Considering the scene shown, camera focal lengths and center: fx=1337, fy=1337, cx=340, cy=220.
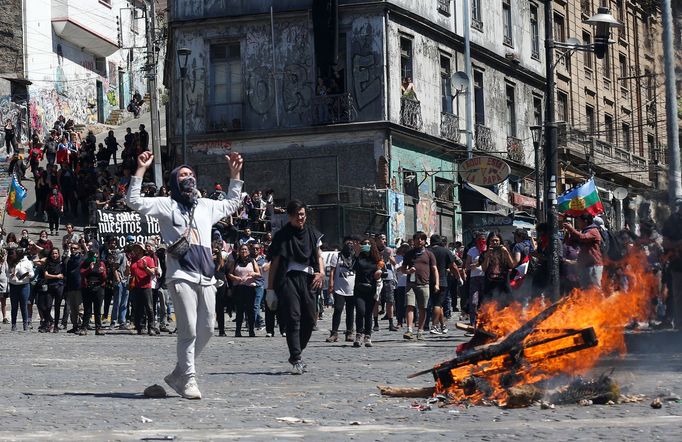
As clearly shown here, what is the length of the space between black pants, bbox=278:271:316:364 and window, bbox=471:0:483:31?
30379mm

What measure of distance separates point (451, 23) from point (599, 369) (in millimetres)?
32552

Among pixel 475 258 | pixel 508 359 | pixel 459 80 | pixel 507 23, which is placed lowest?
pixel 508 359

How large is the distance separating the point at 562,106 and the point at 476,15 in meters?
8.41

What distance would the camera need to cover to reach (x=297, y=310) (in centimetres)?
1488

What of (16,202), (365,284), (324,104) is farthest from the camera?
(324,104)

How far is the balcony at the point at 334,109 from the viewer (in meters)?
38.5

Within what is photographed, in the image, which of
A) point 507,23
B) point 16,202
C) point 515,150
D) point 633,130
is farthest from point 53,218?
point 633,130

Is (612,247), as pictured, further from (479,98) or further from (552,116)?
(479,98)

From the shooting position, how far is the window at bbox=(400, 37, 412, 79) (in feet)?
130

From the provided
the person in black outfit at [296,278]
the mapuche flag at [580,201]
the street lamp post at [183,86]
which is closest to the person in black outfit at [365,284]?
the person in black outfit at [296,278]

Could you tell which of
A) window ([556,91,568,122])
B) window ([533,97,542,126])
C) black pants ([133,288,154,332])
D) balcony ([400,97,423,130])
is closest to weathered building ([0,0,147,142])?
balcony ([400,97,423,130])

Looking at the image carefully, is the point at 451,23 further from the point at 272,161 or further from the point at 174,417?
the point at 174,417

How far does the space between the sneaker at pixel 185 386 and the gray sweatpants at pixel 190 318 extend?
0.05 meters

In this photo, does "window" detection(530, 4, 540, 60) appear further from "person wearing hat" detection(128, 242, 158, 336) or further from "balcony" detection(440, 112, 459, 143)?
"person wearing hat" detection(128, 242, 158, 336)
